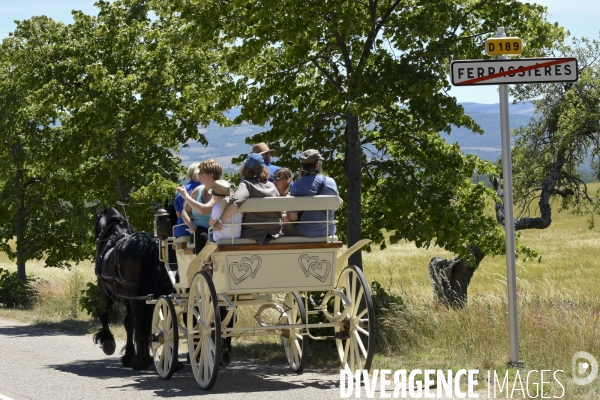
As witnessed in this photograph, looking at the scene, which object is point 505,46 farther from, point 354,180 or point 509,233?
point 354,180

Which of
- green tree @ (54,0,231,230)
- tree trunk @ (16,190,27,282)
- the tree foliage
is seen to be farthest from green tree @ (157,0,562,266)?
tree trunk @ (16,190,27,282)

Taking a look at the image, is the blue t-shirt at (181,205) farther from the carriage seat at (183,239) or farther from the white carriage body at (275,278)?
the white carriage body at (275,278)

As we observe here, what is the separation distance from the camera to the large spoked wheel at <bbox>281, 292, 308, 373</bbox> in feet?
34.3

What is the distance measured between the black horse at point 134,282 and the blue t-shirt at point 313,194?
8.73ft

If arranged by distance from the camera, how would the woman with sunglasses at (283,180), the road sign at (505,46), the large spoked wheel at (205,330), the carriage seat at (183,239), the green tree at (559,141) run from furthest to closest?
1. the green tree at (559,141)
2. the carriage seat at (183,239)
3. the woman with sunglasses at (283,180)
4. the road sign at (505,46)
5. the large spoked wheel at (205,330)

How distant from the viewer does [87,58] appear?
22453 millimetres

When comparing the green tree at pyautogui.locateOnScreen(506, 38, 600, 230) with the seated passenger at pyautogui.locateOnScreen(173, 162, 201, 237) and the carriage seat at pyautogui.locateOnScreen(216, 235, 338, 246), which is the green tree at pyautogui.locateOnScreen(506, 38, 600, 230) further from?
the carriage seat at pyautogui.locateOnScreen(216, 235, 338, 246)

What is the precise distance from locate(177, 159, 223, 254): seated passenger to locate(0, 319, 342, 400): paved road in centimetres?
151

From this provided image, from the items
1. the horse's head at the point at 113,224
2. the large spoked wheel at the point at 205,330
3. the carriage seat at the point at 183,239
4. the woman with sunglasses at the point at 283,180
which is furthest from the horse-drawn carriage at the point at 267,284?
the horse's head at the point at 113,224

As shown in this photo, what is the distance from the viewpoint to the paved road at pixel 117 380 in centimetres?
914

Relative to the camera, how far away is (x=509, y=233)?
9180 mm

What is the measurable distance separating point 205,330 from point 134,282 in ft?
9.31

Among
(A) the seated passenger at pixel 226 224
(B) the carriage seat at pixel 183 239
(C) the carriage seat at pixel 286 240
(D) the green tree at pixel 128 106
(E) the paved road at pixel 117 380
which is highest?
(D) the green tree at pixel 128 106

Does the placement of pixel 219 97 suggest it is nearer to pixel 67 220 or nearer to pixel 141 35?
pixel 141 35
